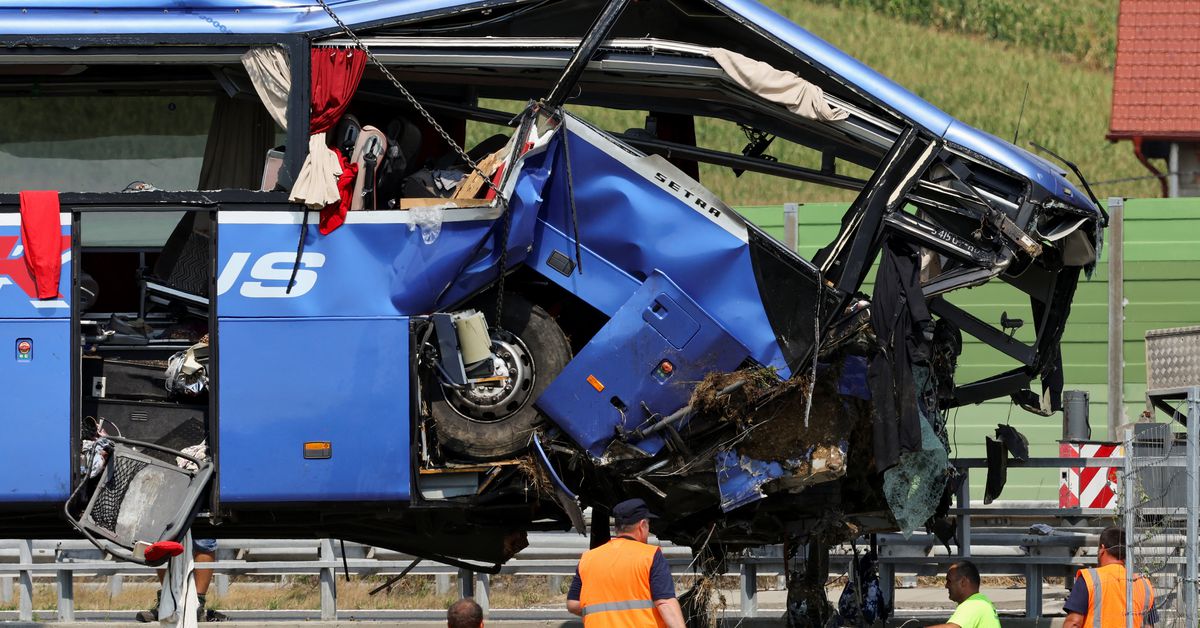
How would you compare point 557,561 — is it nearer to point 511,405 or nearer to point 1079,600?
point 511,405

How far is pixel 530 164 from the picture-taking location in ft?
27.3

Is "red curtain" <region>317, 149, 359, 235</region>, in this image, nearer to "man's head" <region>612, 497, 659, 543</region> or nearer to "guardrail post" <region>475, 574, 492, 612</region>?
"man's head" <region>612, 497, 659, 543</region>

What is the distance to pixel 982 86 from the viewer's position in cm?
4109

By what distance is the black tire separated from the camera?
8.41m

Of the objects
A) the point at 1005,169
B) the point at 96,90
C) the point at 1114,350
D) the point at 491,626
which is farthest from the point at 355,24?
the point at 1114,350

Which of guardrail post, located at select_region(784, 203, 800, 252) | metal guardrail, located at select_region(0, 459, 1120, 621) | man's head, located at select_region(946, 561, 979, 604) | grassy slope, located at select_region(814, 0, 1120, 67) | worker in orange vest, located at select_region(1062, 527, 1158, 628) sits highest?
grassy slope, located at select_region(814, 0, 1120, 67)

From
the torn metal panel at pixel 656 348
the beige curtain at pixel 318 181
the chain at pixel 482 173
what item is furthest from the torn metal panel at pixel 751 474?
the beige curtain at pixel 318 181

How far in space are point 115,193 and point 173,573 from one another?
6.73 feet

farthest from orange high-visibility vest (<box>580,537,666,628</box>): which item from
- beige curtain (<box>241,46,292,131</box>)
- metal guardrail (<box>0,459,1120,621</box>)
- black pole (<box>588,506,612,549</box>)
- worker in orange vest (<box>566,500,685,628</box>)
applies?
metal guardrail (<box>0,459,1120,621</box>)

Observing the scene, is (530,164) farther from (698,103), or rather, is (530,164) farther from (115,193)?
(115,193)

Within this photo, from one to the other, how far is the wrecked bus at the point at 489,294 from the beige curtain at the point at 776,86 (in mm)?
13

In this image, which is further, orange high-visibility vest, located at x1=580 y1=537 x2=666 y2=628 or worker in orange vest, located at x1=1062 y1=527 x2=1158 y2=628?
worker in orange vest, located at x1=1062 y1=527 x2=1158 y2=628

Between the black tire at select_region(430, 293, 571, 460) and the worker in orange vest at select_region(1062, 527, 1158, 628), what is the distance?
3.05 m

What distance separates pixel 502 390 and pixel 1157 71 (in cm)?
2548
